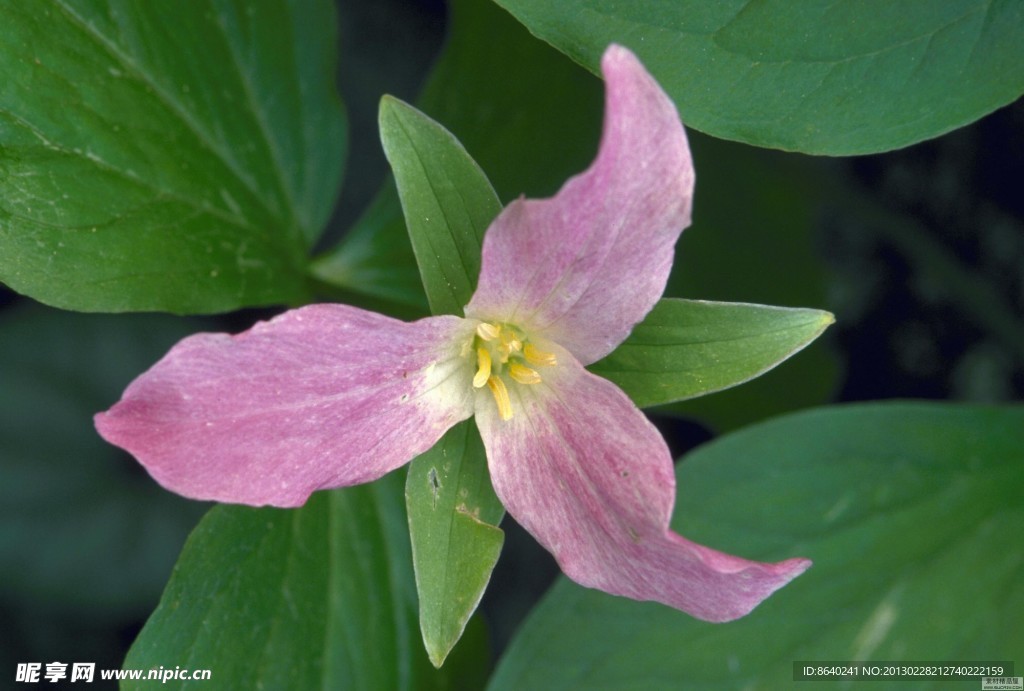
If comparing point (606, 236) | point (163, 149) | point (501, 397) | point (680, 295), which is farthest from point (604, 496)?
point (680, 295)

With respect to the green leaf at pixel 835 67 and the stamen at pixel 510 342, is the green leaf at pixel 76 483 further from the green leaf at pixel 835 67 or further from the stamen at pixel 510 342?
the green leaf at pixel 835 67

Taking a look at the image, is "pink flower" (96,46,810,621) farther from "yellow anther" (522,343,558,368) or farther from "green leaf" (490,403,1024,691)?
"green leaf" (490,403,1024,691)

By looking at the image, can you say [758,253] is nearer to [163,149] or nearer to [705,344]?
[705,344]

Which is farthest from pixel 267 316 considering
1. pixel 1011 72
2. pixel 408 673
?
pixel 1011 72

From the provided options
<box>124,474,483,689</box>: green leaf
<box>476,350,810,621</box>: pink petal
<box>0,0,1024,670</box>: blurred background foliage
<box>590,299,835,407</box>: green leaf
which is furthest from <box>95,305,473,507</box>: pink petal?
<box>0,0,1024,670</box>: blurred background foliage

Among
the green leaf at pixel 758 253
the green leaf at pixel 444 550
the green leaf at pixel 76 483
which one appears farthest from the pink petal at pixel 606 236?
the green leaf at pixel 76 483

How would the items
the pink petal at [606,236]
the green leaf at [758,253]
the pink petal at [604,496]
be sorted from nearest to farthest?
the pink petal at [606,236]
the pink petal at [604,496]
the green leaf at [758,253]
